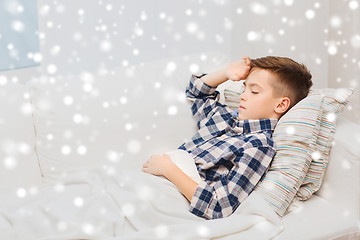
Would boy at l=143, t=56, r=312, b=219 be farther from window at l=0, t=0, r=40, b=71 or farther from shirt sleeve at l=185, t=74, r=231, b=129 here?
window at l=0, t=0, r=40, b=71

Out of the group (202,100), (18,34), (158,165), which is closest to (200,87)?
(202,100)

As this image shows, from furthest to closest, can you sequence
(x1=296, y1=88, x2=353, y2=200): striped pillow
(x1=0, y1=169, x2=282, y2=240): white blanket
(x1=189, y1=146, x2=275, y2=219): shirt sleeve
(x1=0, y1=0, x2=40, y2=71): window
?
(x1=0, y1=0, x2=40, y2=71): window, (x1=296, y1=88, x2=353, y2=200): striped pillow, (x1=189, y1=146, x2=275, y2=219): shirt sleeve, (x1=0, y1=169, x2=282, y2=240): white blanket

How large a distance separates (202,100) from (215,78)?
0.32 feet

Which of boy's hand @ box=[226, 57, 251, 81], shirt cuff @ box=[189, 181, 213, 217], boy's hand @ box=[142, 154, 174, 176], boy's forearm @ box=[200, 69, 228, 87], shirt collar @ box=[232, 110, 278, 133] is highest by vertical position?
boy's hand @ box=[226, 57, 251, 81]

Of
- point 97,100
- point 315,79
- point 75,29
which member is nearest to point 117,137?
point 97,100

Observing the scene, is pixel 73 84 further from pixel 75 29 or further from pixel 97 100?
pixel 75 29

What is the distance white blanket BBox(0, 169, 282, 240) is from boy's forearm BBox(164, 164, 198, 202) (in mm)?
23

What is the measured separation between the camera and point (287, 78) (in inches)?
58.0

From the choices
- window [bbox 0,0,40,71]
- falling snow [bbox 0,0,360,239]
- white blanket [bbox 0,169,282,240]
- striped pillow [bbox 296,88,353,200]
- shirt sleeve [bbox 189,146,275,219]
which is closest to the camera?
white blanket [bbox 0,169,282,240]

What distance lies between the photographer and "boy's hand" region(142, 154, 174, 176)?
1.40 metres

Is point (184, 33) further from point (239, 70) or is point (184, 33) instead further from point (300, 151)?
point (300, 151)

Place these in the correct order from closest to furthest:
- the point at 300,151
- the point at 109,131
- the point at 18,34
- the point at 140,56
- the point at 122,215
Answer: the point at 122,215 → the point at 300,151 → the point at 109,131 → the point at 18,34 → the point at 140,56

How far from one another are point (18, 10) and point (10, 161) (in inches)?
40.5

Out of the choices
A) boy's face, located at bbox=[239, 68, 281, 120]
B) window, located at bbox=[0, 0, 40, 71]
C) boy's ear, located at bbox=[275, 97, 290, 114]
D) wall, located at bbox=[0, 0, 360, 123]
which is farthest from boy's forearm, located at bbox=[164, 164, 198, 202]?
window, located at bbox=[0, 0, 40, 71]
